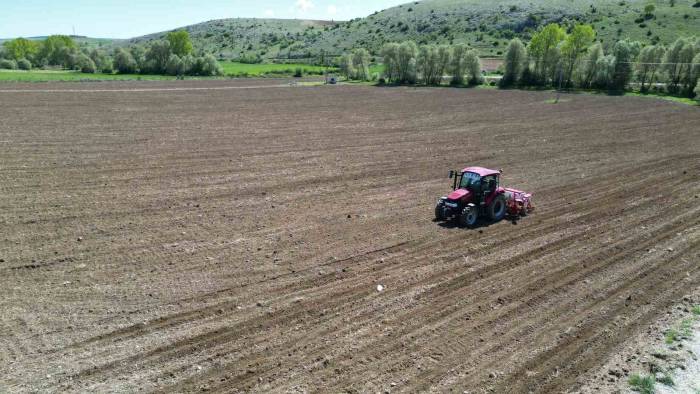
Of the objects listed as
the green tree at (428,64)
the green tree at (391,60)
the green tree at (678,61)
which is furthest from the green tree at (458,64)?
the green tree at (678,61)

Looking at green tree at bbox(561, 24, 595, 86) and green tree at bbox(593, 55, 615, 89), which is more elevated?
Result: green tree at bbox(561, 24, 595, 86)

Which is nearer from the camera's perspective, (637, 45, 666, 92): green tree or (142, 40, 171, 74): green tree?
(637, 45, 666, 92): green tree

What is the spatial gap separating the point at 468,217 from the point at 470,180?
130 cm

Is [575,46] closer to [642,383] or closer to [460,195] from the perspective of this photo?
[460,195]

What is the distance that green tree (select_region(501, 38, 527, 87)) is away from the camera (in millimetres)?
82312

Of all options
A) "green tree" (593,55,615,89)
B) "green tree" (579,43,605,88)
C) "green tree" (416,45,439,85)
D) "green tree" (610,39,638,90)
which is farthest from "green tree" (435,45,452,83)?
"green tree" (610,39,638,90)

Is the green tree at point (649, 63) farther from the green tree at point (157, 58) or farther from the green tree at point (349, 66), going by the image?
the green tree at point (157, 58)

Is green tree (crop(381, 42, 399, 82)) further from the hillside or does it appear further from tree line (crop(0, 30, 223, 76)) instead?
the hillside

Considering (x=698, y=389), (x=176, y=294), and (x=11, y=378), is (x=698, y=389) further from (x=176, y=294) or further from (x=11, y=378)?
(x=11, y=378)

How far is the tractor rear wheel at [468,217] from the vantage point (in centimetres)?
1694

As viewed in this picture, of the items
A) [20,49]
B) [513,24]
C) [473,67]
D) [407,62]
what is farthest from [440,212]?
[20,49]

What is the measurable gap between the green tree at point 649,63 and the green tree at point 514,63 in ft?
57.1

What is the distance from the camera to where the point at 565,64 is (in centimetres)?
8025

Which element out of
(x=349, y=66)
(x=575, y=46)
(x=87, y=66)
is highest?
(x=575, y=46)
